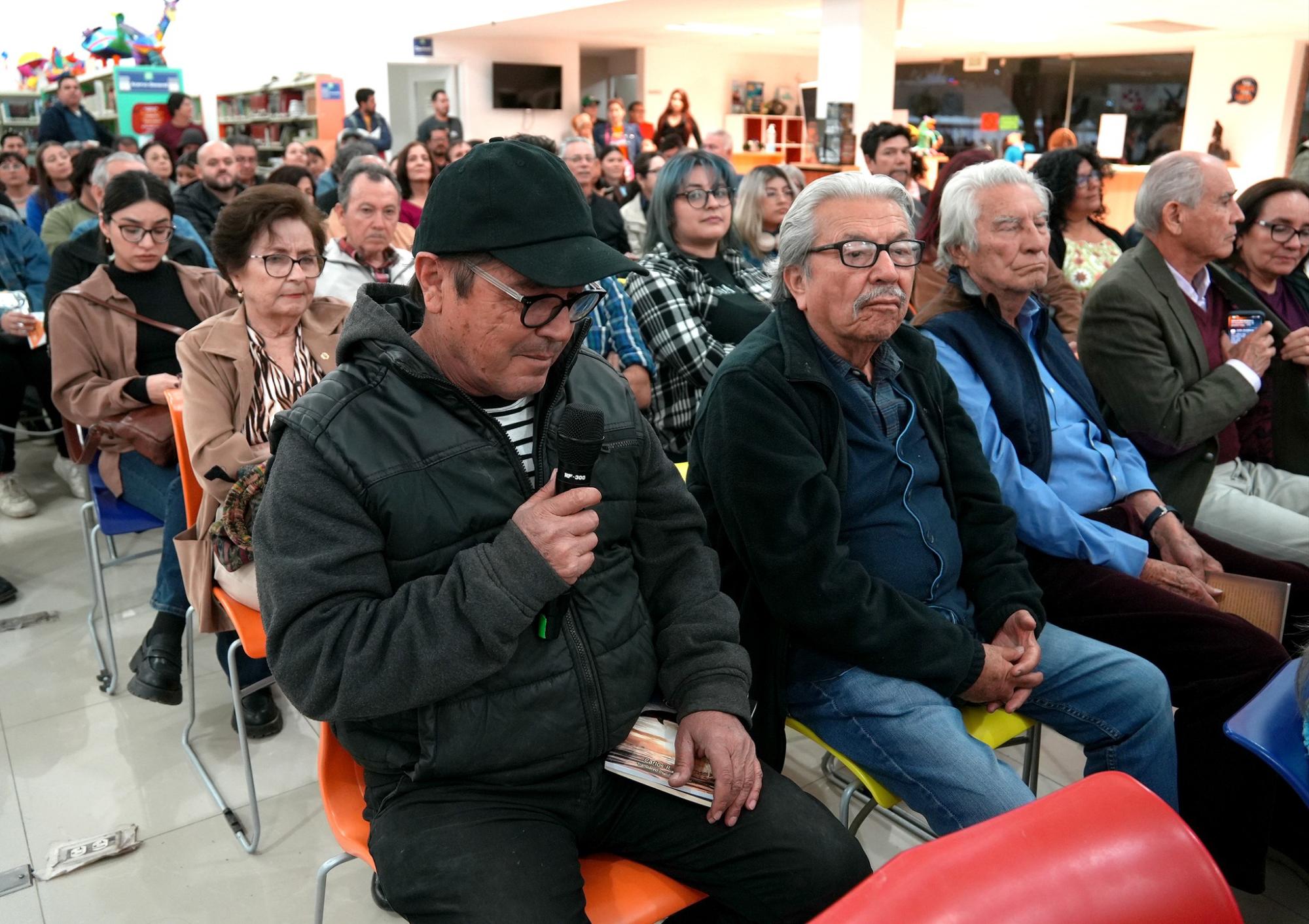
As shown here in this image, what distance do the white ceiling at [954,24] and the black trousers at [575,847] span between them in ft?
33.5

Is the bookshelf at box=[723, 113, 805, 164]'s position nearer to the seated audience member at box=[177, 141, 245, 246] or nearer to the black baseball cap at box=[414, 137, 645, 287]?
the seated audience member at box=[177, 141, 245, 246]

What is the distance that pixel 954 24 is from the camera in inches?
Result: 479

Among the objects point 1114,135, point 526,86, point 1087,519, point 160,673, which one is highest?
point 526,86

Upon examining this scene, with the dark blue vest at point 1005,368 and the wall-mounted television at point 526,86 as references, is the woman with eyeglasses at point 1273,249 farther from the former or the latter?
the wall-mounted television at point 526,86

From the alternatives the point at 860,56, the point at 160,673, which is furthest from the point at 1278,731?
the point at 860,56

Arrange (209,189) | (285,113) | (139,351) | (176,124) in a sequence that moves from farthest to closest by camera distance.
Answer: (285,113)
(176,124)
(209,189)
(139,351)

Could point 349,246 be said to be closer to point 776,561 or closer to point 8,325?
point 8,325

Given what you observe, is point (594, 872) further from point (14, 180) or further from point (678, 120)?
point (678, 120)

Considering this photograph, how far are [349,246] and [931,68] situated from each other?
1644cm

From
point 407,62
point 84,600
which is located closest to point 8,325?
point 84,600

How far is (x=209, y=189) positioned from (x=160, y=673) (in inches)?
137

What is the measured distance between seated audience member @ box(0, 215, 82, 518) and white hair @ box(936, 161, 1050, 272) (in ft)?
10.6

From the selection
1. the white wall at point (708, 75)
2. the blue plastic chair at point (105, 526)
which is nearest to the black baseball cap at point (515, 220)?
the blue plastic chair at point (105, 526)

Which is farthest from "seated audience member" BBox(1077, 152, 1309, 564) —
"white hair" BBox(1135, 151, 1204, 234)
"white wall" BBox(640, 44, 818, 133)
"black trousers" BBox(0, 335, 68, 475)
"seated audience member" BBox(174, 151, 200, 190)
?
"white wall" BBox(640, 44, 818, 133)
